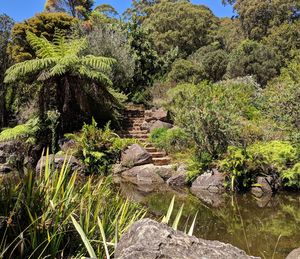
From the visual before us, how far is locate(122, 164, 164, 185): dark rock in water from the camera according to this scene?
10.7 m

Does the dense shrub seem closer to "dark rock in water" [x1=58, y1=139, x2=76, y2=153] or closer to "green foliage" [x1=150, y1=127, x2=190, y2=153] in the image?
"green foliage" [x1=150, y1=127, x2=190, y2=153]

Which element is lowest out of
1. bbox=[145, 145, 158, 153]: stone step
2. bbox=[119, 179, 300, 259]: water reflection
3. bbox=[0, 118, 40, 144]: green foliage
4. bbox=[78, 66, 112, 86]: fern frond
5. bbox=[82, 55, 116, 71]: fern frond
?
bbox=[119, 179, 300, 259]: water reflection

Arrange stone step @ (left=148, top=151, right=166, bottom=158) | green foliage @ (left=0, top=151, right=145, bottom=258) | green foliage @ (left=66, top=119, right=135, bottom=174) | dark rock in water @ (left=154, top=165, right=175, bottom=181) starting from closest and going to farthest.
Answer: green foliage @ (left=0, top=151, right=145, bottom=258) → dark rock in water @ (left=154, top=165, right=175, bottom=181) → green foliage @ (left=66, top=119, right=135, bottom=174) → stone step @ (left=148, top=151, right=166, bottom=158)

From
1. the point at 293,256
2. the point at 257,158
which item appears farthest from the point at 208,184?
the point at 293,256

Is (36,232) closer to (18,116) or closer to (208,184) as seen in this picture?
(208,184)

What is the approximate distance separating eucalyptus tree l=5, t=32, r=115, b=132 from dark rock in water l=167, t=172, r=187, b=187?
4501 mm

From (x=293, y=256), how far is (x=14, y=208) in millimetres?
2783

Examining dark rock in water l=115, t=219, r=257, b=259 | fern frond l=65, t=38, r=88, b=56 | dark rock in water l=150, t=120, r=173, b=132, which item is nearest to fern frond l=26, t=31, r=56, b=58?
fern frond l=65, t=38, r=88, b=56

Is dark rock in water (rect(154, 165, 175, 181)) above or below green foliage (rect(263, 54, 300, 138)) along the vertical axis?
below

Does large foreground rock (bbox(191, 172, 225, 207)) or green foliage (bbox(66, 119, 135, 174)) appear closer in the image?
large foreground rock (bbox(191, 172, 225, 207))

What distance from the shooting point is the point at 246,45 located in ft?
79.5

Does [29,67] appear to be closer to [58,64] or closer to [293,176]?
[58,64]

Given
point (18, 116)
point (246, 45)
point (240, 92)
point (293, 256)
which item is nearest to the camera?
point (293, 256)

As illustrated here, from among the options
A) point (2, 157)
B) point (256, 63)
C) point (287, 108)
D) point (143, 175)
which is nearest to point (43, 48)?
point (2, 157)
